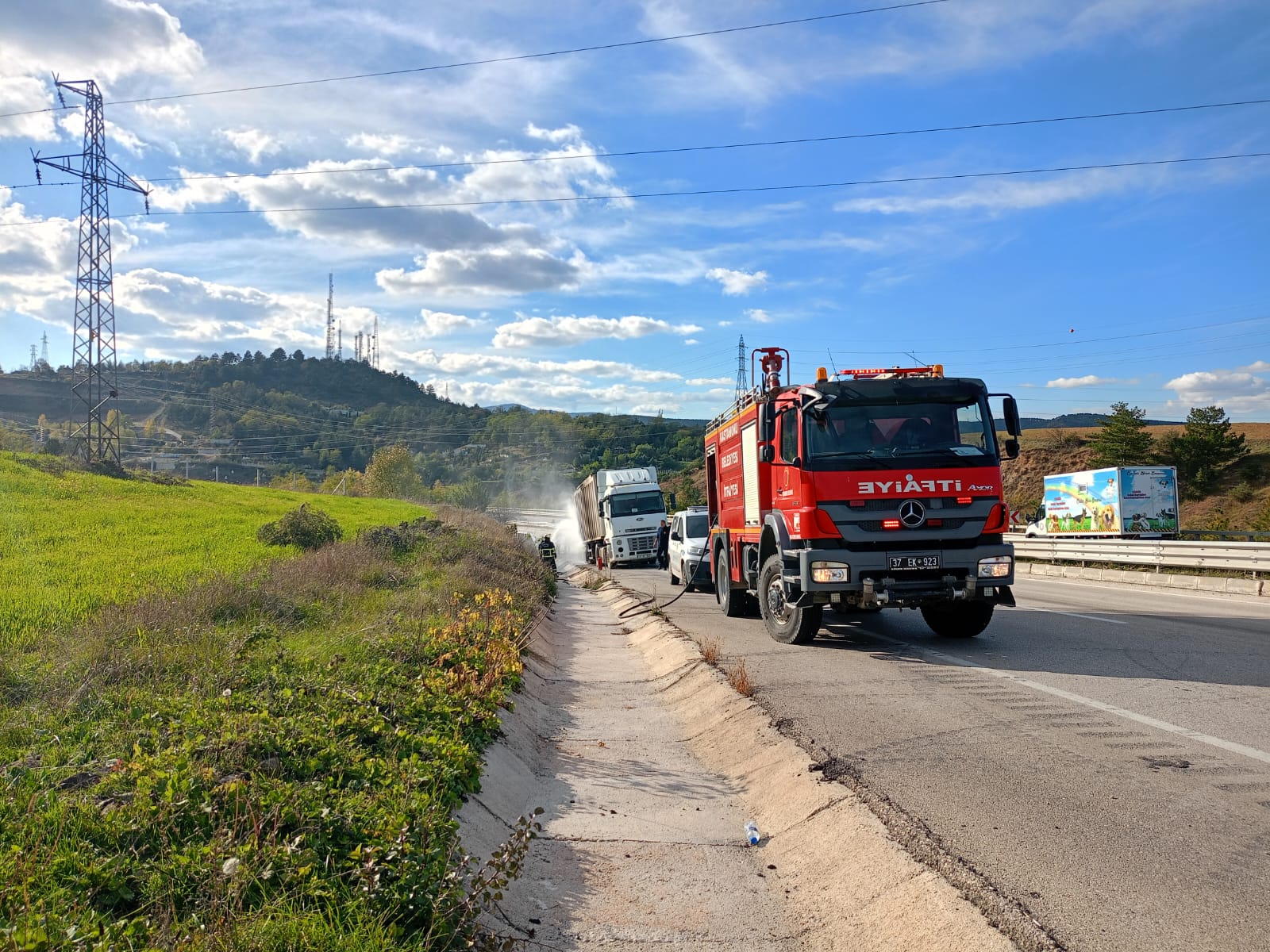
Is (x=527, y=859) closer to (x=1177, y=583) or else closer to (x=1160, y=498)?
(x=1177, y=583)

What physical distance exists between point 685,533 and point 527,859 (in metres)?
17.7

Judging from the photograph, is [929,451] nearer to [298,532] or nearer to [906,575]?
[906,575]

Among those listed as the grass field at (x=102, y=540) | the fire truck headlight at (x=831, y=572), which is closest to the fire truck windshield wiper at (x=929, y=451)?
the fire truck headlight at (x=831, y=572)

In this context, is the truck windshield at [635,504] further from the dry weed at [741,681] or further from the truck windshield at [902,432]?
the dry weed at [741,681]

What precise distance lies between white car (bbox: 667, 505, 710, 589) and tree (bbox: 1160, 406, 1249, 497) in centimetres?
5015

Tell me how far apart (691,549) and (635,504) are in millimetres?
16117

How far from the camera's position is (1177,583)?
2089 centimetres

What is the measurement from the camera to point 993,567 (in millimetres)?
10344

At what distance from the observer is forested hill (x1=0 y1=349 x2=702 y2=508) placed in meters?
94.6

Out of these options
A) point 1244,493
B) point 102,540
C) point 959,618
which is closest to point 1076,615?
point 959,618

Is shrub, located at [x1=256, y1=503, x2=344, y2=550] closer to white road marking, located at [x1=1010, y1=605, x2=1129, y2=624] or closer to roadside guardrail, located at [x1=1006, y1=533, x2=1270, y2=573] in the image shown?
white road marking, located at [x1=1010, y1=605, x2=1129, y2=624]

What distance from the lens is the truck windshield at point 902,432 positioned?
34.3 feet

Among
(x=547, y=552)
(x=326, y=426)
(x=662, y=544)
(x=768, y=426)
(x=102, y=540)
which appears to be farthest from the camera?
(x=326, y=426)

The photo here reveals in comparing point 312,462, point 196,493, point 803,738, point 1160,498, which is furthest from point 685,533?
point 312,462
